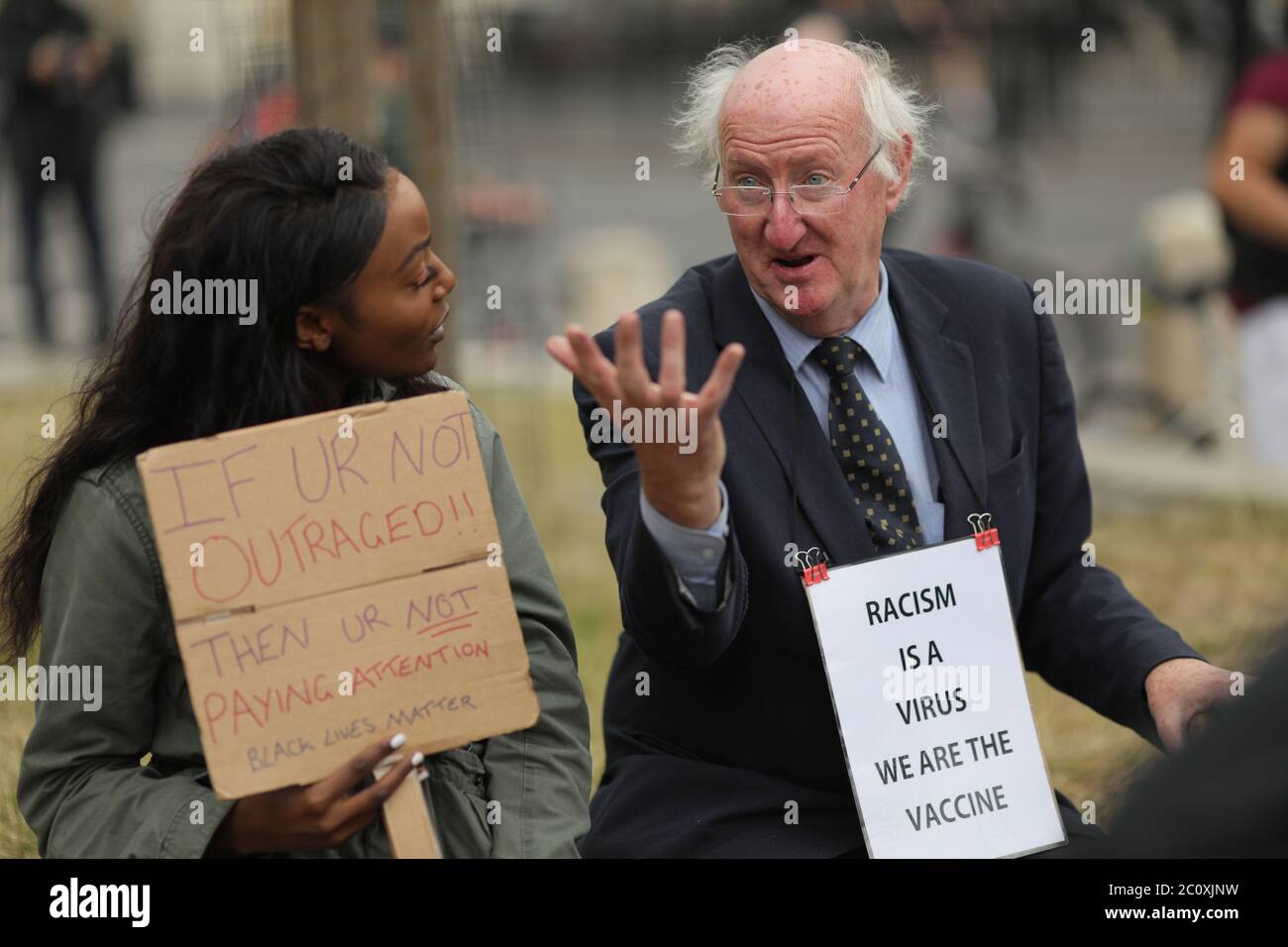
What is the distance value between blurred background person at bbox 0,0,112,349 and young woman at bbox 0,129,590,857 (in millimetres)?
8228

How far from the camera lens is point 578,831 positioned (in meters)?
2.74

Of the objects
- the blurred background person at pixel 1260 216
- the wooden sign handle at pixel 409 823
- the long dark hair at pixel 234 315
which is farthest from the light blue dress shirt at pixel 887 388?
the blurred background person at pixel 1260 216

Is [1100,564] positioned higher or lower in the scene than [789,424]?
lower

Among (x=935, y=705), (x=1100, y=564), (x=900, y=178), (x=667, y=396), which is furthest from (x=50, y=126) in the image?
(x=667, y=396)

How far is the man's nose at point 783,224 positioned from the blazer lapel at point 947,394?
0.31 metres

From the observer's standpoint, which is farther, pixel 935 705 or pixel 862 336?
pixel 862 336

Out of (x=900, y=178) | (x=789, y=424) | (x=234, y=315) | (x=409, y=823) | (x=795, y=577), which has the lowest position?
(x=409, y=823)

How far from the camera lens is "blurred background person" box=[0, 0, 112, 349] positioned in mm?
10688

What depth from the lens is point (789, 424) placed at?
118 inches

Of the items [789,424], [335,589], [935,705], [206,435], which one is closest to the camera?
[335,589]

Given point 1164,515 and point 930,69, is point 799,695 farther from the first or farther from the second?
point 930,69

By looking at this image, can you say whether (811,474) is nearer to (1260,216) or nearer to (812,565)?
(812,565)

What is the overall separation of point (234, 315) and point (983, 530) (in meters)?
1.23

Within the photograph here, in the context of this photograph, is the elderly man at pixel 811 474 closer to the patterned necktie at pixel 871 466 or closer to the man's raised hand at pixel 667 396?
the patterned necktie at pixel 871 466
